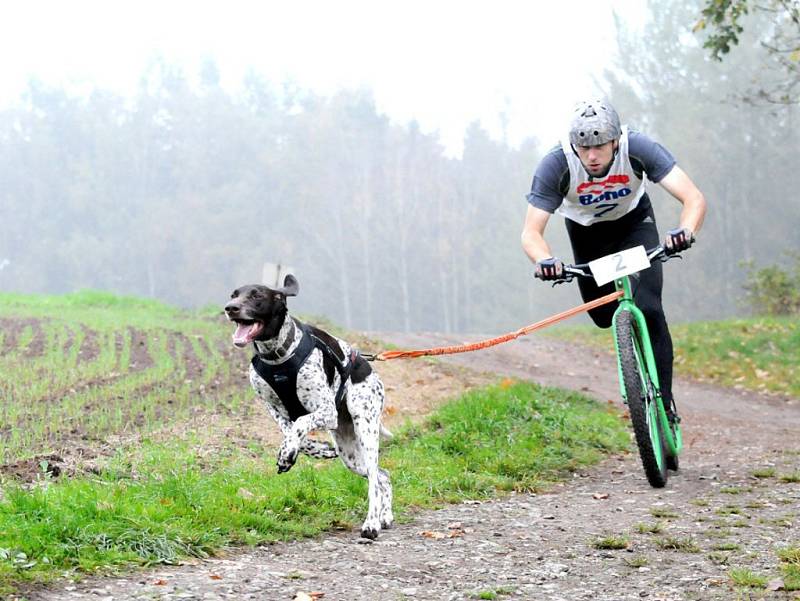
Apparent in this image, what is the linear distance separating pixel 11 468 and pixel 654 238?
172 inches

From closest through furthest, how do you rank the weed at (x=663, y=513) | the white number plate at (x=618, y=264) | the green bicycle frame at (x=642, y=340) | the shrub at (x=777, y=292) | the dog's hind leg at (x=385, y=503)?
1. the dog's hind leg at (x=385, y=503)
2. the weed at (x=663, y=513)
3. the white number plate at (x=618, y=264)
4. the green bicycle frame at (x=642, y=340)
5. the shrub at (x=777, y=292)

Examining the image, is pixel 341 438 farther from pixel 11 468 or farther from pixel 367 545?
pixel 11 468

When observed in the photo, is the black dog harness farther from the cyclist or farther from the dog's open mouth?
the cyclist

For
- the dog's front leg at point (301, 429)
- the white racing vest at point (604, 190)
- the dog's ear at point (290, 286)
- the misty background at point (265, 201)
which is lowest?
the dog's front leg at point (301, 429)

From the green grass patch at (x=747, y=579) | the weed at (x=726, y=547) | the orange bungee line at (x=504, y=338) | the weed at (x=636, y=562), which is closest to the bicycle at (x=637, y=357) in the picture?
the orange bungee line at (x=504, y=338)

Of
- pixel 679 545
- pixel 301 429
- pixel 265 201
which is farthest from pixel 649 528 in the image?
pixel 265 201

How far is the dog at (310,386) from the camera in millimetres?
Result: 4965

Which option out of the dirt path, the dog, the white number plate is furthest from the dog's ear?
the white number plate

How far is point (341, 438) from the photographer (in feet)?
18.3

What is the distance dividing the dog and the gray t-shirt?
5.28ft

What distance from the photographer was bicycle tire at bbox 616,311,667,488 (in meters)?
5.99

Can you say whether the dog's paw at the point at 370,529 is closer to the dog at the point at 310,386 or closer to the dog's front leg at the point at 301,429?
the dog at the point at 310,386

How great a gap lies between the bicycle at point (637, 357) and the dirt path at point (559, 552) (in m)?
0.36

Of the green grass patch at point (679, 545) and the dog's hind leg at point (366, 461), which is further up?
the dog's hind leg at point (366, 461)
